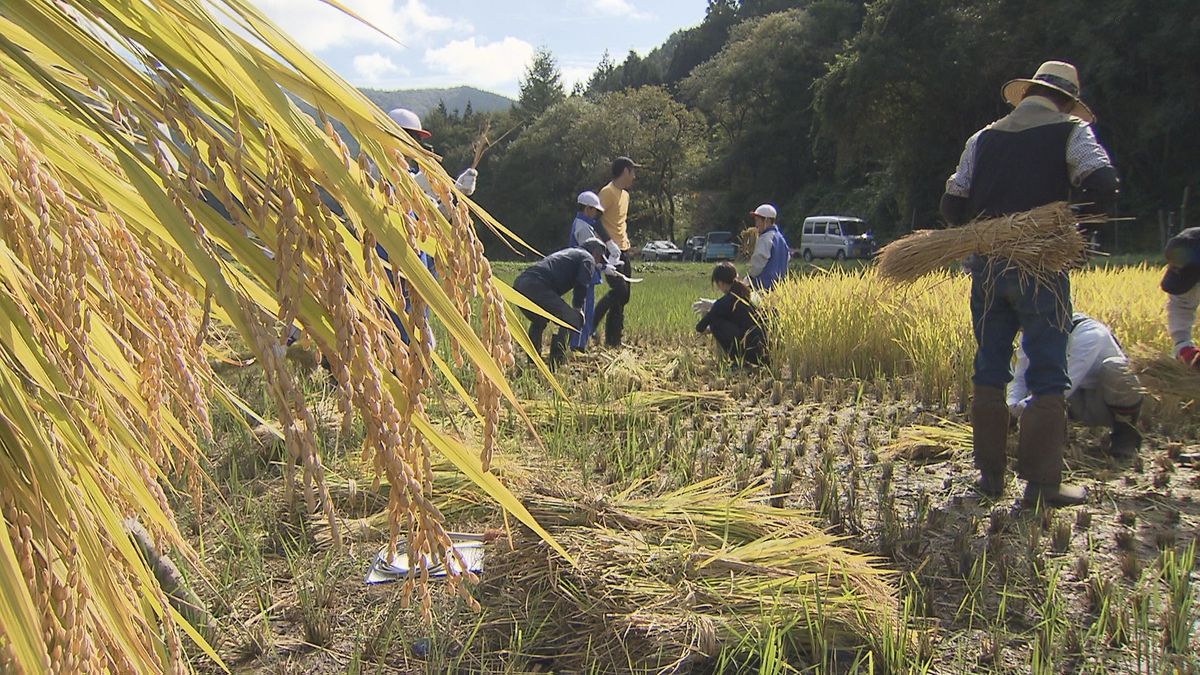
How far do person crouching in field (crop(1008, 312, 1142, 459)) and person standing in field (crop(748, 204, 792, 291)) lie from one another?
3.27 metres

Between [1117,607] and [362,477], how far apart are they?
84.0 inches

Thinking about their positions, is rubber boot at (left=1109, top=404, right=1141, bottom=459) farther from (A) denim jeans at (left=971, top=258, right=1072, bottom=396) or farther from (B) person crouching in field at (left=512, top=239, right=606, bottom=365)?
(B) person crouching in field at (left=512, top=239, right=606, bottom=365)

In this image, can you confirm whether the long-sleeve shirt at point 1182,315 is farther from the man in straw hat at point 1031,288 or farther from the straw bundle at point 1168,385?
the man in straw hat at point 1031,288

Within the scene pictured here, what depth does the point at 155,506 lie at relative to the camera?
850mm

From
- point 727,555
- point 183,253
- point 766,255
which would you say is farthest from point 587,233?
point 183,253

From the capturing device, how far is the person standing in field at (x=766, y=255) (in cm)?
677

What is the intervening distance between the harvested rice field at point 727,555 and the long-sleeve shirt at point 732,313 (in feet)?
5.70

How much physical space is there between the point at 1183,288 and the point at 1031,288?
1395 millimetres

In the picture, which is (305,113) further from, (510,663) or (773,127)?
(773,127)

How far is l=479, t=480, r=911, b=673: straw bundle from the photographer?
167cm

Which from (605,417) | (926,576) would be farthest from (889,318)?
(926,576)

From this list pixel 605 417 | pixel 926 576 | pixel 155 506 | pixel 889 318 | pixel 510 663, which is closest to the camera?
pixel 155 506

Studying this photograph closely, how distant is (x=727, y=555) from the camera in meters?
1.90

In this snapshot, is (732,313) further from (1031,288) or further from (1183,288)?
(1031,288)
